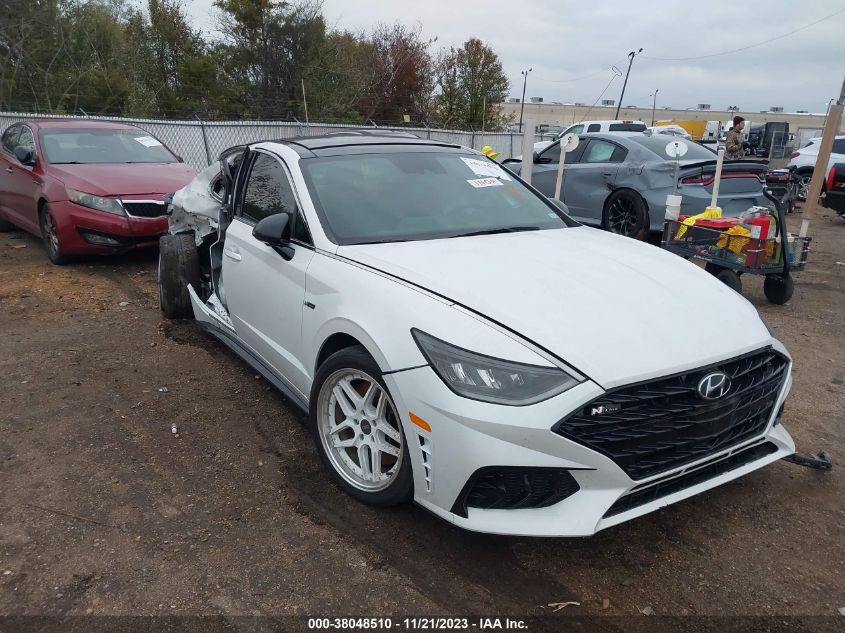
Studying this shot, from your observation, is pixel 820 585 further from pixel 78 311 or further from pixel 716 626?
pixel 78 311

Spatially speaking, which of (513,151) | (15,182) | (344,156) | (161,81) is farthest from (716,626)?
(161,81)

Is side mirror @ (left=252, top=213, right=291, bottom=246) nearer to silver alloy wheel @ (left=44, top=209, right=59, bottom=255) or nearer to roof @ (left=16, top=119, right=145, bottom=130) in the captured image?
silver alloy wheel @ (left=44, top=209, right=59, bottom=255)

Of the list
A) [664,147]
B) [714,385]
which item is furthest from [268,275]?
[664,147]

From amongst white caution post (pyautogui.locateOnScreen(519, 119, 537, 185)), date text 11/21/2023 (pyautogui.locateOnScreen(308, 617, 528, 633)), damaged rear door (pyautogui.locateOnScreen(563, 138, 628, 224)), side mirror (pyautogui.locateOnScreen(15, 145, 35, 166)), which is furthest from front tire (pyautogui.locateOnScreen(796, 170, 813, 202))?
date text 11/21/2023 (pyautogui.locateOnScreen(308, 617, 528, 633))

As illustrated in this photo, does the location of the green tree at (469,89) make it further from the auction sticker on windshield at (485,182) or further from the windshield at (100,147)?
the auction sticker on windshield at (485,182)

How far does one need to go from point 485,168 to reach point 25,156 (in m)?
6.32

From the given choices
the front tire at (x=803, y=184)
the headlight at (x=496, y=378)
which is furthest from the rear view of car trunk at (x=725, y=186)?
the front tire at (x=803, y=184)

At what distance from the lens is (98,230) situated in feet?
22.9

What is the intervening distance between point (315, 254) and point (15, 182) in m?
6.93

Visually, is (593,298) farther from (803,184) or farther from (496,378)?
(803,184)

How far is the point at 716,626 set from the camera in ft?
→ 7.55

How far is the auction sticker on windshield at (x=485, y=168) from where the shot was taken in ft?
13.4

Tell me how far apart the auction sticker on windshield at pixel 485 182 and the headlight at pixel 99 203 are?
4.70 metres

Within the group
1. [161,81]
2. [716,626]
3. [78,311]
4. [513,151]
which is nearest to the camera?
[716,626]
